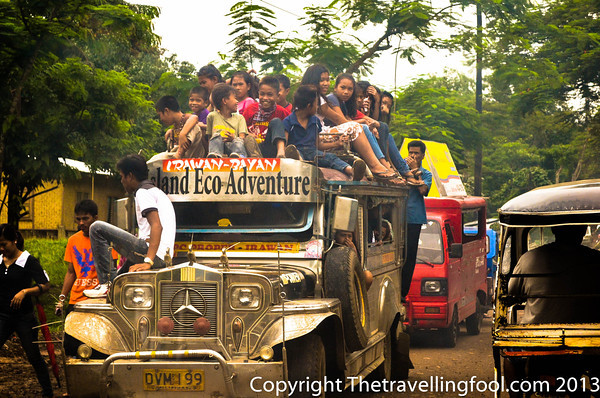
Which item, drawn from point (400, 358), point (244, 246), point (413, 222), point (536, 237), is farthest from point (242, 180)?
point (536, 237)

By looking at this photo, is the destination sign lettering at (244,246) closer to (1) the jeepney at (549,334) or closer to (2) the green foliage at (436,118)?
(1) the jeepney at (549,334)

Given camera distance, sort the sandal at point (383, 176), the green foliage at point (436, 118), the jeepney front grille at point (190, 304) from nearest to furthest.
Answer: the jeepney front grille at point (190, 304), the sandal at point (383, 176), the green foliage at point (436, 118)

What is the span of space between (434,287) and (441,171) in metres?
5.36

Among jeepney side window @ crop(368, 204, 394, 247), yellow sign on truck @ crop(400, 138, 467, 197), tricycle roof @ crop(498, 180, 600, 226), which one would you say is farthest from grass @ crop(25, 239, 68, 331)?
tricycle roof @ crop(498, 180, 600, 226)

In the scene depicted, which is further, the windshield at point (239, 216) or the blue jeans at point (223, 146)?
the blue jeans at point (223, 146)

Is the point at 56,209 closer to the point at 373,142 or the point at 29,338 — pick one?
the point at 373,142

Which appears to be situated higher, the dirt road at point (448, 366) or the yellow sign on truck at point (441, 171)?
the yellow sign on truck at point (441, 171)

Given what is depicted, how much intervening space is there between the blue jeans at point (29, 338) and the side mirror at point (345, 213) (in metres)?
3.10

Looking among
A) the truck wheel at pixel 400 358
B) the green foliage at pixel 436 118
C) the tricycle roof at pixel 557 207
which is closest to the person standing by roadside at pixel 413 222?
the truck wheel at pixel 400 358

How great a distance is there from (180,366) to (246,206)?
239 centimetres

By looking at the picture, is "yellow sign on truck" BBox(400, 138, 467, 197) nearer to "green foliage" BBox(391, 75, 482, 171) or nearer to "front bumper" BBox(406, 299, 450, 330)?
A: "green foliage" BBox(391, 75, 482, 171)

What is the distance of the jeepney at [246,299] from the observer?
713cm

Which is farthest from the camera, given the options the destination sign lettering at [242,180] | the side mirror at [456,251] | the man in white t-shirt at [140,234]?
the side mirror at [456,251]

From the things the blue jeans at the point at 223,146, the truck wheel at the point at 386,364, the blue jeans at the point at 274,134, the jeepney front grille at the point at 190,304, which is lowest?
the truck wheel at the point at 386,364
